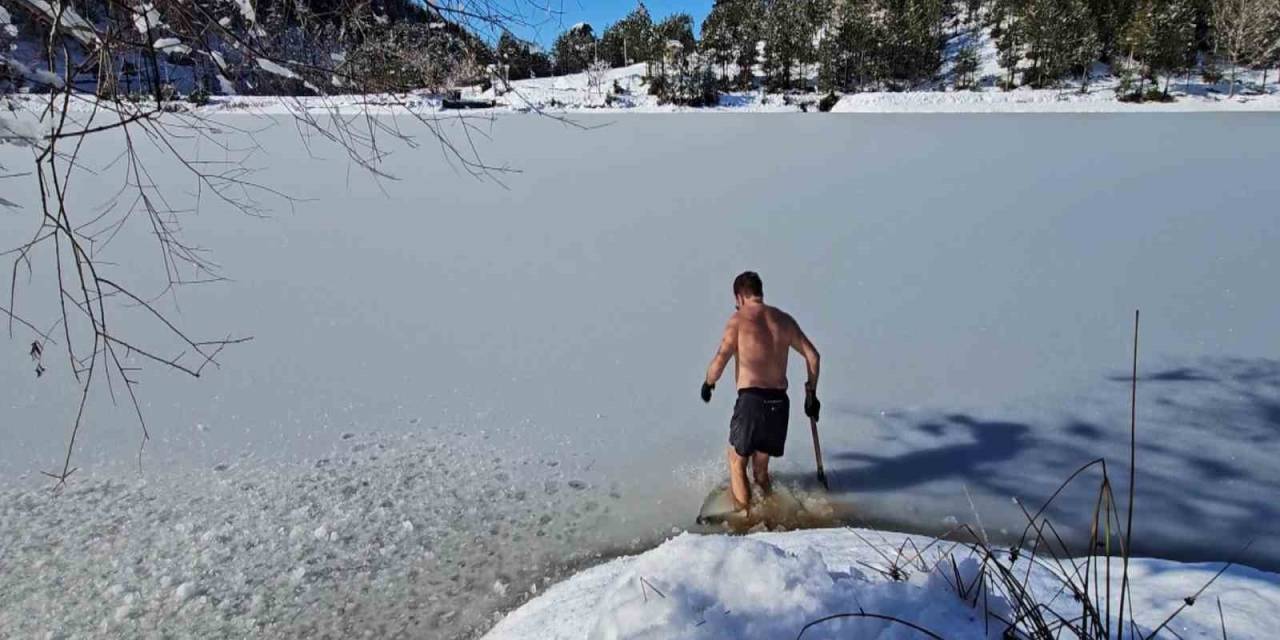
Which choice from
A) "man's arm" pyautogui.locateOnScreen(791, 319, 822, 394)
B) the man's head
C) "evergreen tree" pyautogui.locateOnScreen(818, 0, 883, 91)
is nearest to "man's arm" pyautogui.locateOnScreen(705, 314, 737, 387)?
the man's head

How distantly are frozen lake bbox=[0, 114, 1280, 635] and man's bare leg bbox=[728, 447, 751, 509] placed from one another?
0.80 ft

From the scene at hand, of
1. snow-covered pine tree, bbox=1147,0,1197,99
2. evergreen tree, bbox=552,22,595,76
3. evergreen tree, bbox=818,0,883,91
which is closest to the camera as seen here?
evergreen tree, bbox=552,22,595,76

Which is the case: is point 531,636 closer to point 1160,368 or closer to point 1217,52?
point 1160,368

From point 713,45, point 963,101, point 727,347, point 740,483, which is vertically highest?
point 713,45

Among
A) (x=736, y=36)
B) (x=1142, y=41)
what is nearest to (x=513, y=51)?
(x=1142, y=41)

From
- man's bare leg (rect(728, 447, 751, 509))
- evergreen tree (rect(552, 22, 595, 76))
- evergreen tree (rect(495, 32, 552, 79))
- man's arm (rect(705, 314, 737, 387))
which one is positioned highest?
evergreen tree (rect(552, 22, 595, 76))

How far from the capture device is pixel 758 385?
3.83m

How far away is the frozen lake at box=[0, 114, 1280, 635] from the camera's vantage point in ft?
13.2

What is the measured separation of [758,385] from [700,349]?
232 centimetres

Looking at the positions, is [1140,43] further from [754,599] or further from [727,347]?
[754,599]

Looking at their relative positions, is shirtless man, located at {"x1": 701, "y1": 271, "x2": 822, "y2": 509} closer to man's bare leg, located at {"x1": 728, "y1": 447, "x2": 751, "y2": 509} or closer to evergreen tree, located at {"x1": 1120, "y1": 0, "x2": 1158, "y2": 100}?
man's bare leg, located at {"x1": 728, "y1": 447, "x2": 751, "y2": 509}

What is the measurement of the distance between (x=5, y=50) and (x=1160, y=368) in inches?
256

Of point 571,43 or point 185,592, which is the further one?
point 571,43

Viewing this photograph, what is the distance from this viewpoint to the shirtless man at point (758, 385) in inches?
148
